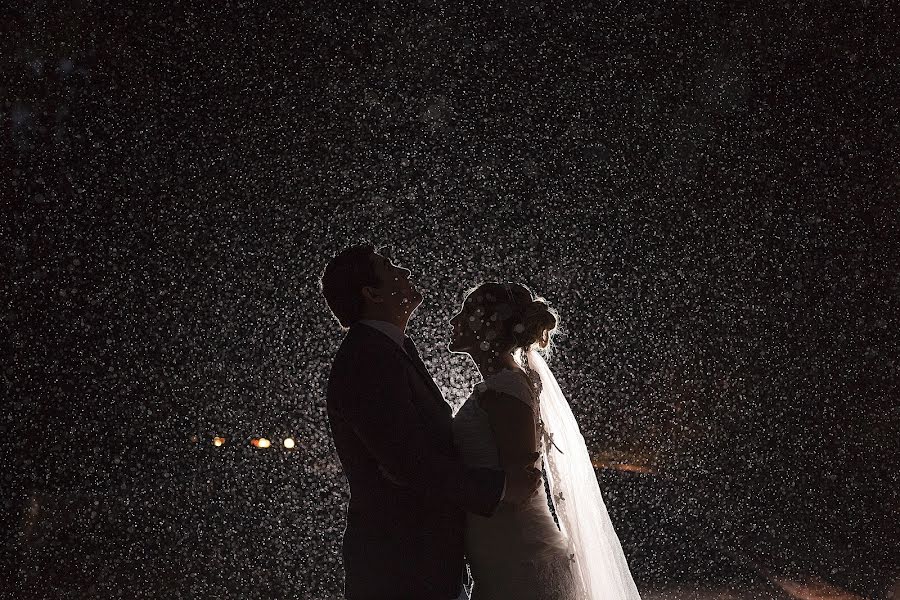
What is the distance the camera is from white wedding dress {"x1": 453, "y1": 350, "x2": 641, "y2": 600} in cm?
149

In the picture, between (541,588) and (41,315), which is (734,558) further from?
(41,315)

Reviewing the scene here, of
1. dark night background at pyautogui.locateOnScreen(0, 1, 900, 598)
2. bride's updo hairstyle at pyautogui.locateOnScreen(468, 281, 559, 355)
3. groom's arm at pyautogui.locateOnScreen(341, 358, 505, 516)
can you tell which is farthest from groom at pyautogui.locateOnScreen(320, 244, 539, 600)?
dark night background at pyautogui.locateOnScreen(0, 1, 900, 598)

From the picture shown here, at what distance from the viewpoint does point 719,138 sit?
3066mm

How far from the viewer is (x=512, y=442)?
1.46 metres

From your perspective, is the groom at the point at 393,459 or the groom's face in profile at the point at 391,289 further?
the groom's face in profile at the point at 391,289

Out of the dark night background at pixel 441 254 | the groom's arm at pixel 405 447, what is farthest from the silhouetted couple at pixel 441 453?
the dark night background at pixel 441 254

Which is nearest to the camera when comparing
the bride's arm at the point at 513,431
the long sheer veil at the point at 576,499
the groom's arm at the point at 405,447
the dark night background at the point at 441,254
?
the groom's arm at the point at 405,447

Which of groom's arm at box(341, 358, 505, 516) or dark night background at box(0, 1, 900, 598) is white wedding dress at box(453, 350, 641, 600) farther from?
dark night background at box(0, 1, 900, 598)

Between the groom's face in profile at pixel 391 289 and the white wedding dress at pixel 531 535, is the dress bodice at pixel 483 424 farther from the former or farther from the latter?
the groom's face in profile at pixel 391 289

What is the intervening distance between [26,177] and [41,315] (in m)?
0.48

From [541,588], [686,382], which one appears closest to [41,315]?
[541,588]

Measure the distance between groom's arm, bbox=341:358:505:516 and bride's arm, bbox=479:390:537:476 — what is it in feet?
0.29

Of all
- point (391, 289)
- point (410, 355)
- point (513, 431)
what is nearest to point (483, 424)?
point (513, 431)

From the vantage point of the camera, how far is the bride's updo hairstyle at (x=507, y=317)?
1525 mm
